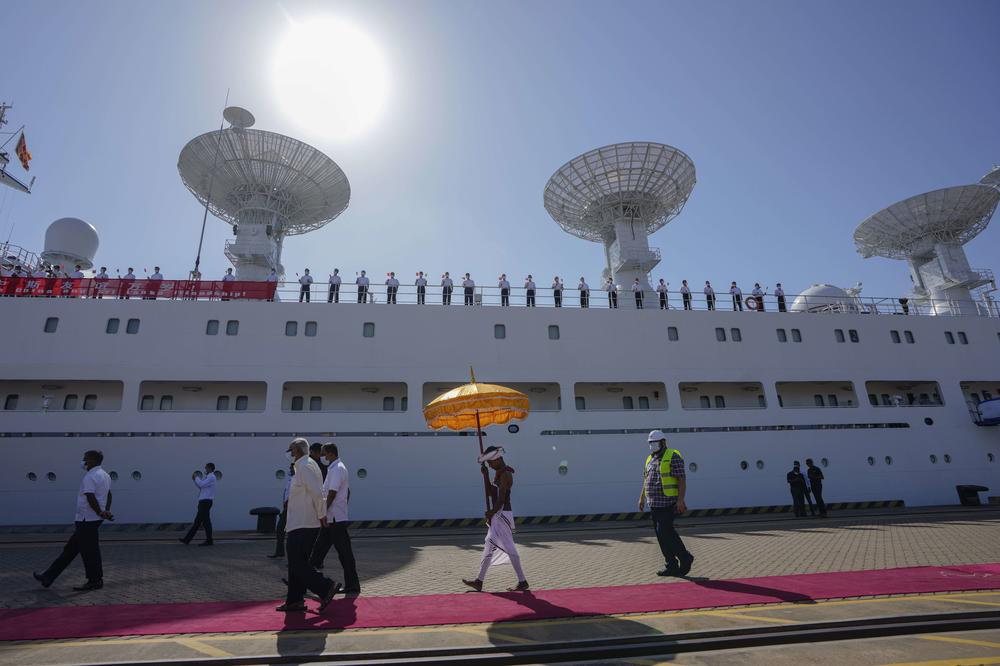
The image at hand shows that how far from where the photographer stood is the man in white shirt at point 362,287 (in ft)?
52.8

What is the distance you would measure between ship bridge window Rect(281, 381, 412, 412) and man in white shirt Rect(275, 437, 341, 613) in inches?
369

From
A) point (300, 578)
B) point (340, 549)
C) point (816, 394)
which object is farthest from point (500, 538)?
point (816, 394)

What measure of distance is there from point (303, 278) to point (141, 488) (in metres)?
7.29

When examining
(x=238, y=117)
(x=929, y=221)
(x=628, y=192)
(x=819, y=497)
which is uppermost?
(x=238, y=117)

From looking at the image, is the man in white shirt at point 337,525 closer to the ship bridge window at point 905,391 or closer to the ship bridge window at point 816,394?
the ship bridge window at point 816,394

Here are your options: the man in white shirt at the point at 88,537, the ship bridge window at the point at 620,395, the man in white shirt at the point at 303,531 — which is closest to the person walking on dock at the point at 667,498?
the man in white shirt at the point at 303,531

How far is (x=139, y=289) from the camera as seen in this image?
1466 cm

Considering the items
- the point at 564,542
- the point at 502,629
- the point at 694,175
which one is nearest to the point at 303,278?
the point at 564,542

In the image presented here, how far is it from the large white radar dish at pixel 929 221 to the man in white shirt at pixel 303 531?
30762 millimetres

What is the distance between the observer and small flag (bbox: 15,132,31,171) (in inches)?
845

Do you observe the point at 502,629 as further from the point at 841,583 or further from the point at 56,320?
the point at 56,320

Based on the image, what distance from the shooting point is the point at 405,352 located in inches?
575

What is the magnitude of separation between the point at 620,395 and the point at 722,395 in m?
3.70

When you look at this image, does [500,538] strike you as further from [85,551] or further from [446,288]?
[446,288]
